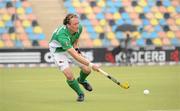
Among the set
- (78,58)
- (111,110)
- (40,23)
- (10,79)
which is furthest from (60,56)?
(40,23)

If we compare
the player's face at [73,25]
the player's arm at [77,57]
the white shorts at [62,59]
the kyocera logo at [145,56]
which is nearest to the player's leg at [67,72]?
the white shorts at [62,59]

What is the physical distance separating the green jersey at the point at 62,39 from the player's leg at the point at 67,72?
153 mm

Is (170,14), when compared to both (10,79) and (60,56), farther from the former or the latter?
(60,56)

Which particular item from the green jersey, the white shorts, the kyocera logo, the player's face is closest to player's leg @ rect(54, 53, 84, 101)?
the white shorts

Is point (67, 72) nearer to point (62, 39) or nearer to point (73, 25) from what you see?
point (62, 39)

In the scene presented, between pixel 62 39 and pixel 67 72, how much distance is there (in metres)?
0.67

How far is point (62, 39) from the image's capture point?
1212 centimetres

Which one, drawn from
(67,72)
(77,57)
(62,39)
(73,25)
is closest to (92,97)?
(67,72)

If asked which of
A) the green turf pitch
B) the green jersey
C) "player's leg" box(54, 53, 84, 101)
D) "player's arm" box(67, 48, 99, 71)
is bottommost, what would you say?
the green turf pitch

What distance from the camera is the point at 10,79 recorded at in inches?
754

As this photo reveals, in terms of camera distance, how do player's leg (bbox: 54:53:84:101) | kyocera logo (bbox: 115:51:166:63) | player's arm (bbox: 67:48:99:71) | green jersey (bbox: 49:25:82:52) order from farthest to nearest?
kyocera logo (bbox: 115:51:166:63) → player's leg (bbox: 54:53:84:101) → green jersey (bbox: 49:25:82:52) → player's arm (bbox: 67:48:99:71)

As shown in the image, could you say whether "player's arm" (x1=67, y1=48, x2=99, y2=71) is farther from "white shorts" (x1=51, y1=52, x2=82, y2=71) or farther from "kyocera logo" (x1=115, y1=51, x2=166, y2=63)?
"kyocera logo" (x1=115, y1=51, x2=166, y2=63)

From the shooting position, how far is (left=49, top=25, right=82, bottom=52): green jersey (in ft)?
39.7

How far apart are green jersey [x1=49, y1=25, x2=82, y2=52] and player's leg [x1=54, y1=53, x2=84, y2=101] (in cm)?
15
